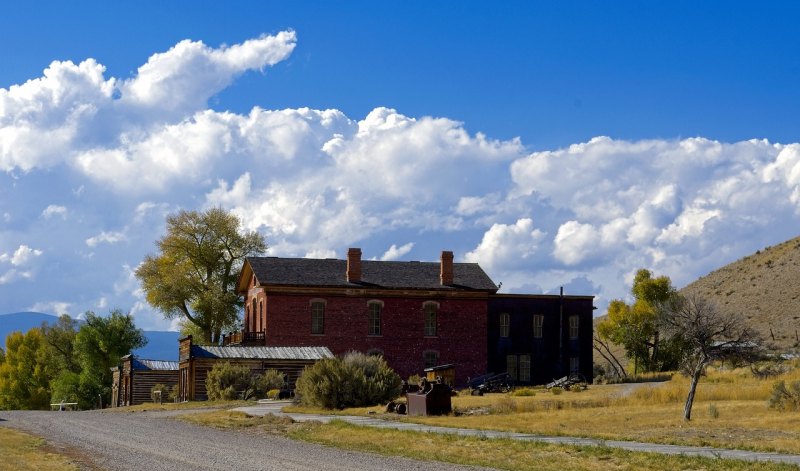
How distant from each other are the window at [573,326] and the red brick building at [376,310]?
519cm

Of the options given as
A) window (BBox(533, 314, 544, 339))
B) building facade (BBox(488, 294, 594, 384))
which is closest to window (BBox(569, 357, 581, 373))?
building facade (BBox(488, 294, 594, 384))

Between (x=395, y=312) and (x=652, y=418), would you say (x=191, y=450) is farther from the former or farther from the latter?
(x=395, y=312)

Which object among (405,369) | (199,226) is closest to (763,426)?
(405,369)

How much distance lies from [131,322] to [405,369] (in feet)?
95.0

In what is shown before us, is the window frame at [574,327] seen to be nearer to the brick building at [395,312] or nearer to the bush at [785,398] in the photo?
the brick building at [395,312]

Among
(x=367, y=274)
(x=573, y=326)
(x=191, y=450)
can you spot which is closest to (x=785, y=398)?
(x=191, y=450)

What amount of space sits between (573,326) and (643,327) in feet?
30.7

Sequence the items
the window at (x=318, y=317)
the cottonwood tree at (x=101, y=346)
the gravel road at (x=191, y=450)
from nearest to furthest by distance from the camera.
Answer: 1. the gravel road at (x=191, y=450)
2. the window at (x=318, y=317)
3. the cottonwood tree at (x=101, y=346)

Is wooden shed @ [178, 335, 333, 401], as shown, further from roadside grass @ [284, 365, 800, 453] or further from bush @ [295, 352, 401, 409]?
roadside grass @ [284, 365, 800, 453]

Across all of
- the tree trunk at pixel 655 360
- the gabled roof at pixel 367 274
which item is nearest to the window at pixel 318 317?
the gabled roof at pixel 367 274

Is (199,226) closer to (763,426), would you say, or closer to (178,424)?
(178,424)

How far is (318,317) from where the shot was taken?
63.1 metres

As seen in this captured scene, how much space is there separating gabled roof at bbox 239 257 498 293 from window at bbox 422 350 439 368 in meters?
3.83

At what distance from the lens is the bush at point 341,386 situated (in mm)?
39562
